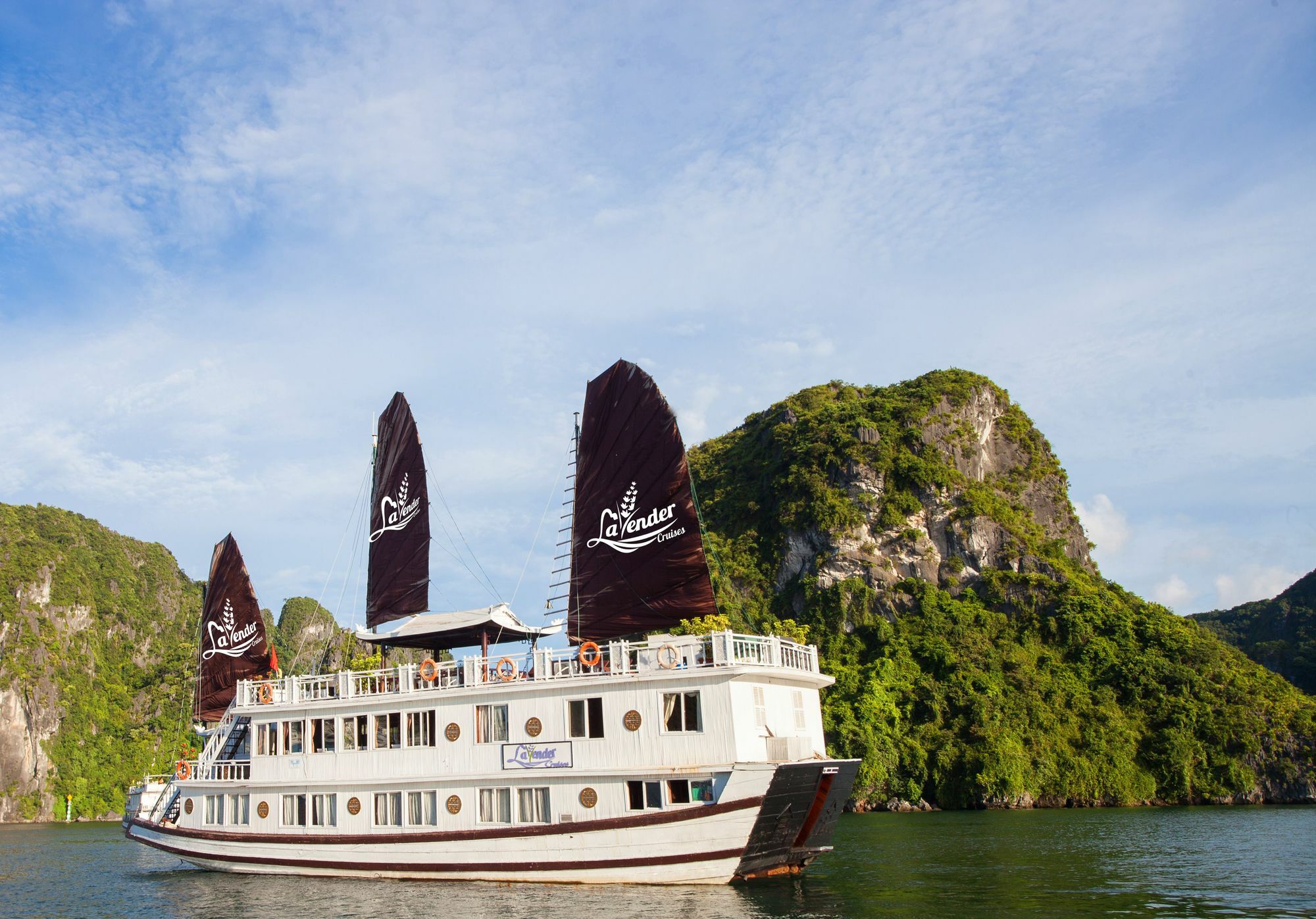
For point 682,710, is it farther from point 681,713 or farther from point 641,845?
point 641,845

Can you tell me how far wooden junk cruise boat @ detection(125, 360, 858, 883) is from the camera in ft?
58.6

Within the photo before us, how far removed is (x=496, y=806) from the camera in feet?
63.3

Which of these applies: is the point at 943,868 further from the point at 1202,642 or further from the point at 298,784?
the point at 1202,642

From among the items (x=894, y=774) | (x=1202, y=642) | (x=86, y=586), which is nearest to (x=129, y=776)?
(x=86, y=586)

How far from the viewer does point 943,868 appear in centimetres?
2130

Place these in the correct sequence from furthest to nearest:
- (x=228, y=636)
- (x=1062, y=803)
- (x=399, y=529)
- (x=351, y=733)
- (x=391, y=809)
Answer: (x=1062, y=803) < (x=228, y=636) < (x=399, y=529) < (x=351, y=733) < (x=391, y=809)

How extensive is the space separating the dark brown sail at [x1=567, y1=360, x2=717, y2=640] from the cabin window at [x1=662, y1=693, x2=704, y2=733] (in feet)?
8.55

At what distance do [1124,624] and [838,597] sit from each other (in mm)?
16052

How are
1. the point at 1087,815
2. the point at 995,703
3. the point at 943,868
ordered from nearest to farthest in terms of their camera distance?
the point at 943,868 → the point at 1087,815 → the point at 995,703

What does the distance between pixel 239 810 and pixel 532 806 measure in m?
7.78

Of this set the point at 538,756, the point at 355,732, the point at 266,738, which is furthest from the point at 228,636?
the point at 538,756

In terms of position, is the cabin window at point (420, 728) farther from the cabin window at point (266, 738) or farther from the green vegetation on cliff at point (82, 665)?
the green vegetation on cliff at point (82, 665)

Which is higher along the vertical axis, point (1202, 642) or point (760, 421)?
point (760, 421)

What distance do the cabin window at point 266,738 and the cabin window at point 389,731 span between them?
2.94 m
